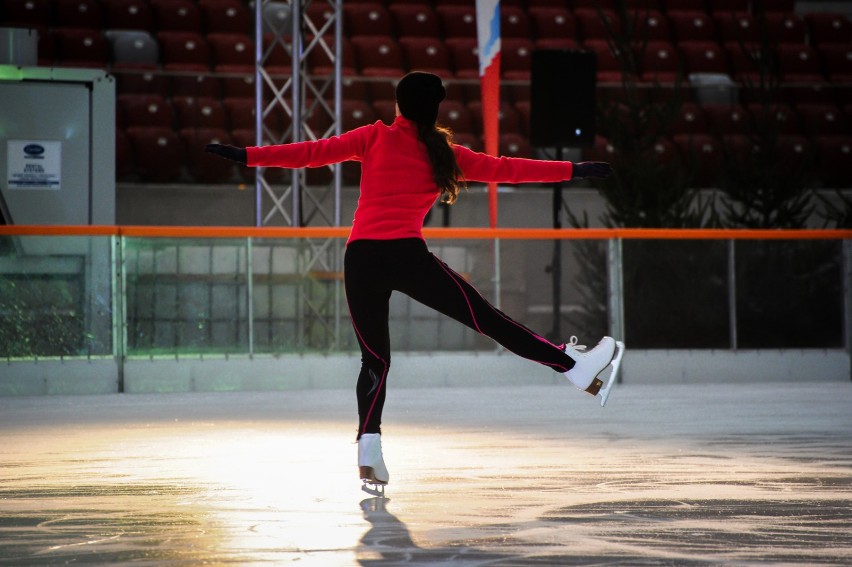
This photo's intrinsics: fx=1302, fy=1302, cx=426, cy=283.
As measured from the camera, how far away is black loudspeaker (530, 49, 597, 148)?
10.0 meters

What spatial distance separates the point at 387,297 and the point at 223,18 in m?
11.1

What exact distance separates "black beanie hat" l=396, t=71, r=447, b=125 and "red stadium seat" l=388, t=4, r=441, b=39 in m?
11.0

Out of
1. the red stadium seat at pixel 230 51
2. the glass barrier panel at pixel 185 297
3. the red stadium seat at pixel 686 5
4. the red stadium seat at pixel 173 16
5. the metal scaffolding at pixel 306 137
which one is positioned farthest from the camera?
the red stadium seat at pixel 686 5

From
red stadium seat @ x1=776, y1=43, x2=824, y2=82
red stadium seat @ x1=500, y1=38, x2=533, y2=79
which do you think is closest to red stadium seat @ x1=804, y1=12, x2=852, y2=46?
red stadium seat @ x1=776, y1=43, x2=824, y2=82

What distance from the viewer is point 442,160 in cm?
389

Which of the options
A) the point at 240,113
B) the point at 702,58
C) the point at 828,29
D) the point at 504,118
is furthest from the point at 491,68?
the point at 828,29

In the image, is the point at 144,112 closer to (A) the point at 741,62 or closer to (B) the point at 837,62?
(A) the point at 741,62

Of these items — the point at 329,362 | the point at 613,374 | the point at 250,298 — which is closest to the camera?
the point at 613,374

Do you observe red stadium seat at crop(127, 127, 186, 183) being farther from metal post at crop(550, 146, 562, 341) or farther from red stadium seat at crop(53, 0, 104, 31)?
metal post at crop(550, 146, 562, 341)

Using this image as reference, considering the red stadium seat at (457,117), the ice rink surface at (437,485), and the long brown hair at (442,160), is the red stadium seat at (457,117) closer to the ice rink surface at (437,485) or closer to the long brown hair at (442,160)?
the ice rink surface at (437,485)

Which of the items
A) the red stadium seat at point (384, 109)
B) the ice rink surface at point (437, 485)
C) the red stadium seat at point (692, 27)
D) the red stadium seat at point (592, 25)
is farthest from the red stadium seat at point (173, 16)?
the ice rink surface at point (437, 485)

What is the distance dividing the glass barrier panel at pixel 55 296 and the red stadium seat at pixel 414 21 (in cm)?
709

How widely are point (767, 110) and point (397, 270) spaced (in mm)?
9994

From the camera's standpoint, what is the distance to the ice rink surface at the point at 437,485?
2.99 metres
